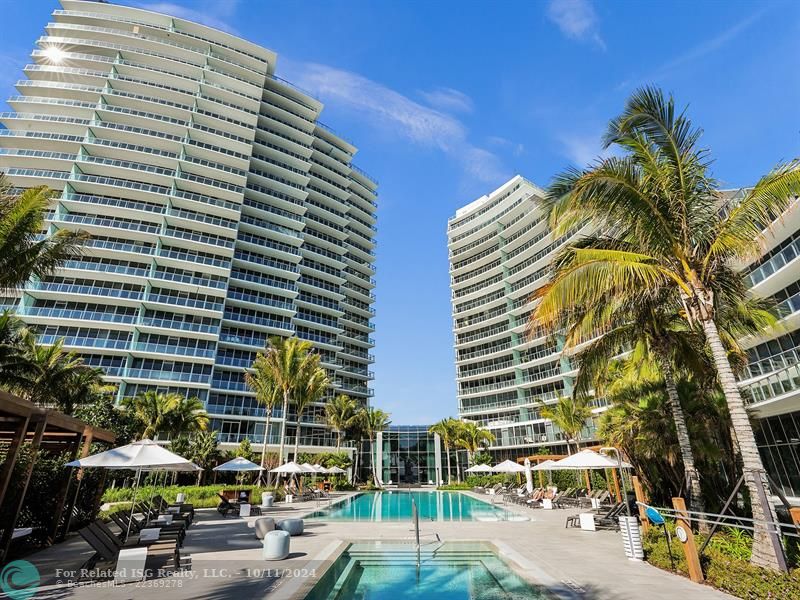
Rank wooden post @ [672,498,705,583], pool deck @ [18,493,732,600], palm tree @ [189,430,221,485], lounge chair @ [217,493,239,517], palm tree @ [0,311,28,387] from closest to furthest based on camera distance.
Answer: pool deck @ [18,493,732,600] → wooden post @ [672,498,705,583] → lounge chair @ [217,493,239,517] → palm tree @ [0,311,28,387] → palm tree @ [189,430,221,485]

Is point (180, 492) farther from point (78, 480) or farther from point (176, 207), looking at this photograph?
point (176, 207)

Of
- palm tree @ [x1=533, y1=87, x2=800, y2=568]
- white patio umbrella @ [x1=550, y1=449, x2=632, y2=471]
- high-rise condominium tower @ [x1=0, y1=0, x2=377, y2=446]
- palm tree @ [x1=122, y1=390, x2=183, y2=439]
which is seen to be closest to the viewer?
palm tree @ [x1=533, y1=87, x2=800, y2=568]

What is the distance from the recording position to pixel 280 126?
63.2m

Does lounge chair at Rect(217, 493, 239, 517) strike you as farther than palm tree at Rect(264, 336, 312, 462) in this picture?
No

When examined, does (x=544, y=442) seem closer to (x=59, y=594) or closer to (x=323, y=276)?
(x=323, y=276)

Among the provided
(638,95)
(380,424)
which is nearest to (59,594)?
(638,95)

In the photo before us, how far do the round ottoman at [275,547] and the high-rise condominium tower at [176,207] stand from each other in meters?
37.1

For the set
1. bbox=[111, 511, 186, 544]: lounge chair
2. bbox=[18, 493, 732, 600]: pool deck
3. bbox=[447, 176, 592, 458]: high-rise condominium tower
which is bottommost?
bbox=[18, 493, 732, 600]: pool deck

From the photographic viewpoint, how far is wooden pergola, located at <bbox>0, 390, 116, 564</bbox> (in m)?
9.12

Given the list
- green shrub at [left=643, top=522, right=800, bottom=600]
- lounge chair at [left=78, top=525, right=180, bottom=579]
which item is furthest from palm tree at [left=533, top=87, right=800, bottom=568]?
lounge chair at [left=78, top=525, right=180, bottom=579]

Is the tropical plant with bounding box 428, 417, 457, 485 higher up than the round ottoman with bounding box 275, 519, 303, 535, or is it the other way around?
the tropical plant with bounding box 428, 417, 457, 485

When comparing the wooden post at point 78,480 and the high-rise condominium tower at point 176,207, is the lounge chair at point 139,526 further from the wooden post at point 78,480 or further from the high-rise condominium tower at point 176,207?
the high-rise condominium tower at point 176,207

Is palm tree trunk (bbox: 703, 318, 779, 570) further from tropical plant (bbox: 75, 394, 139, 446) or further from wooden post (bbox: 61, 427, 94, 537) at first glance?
tropical plant (bbox: 75, 394, 139, 446)

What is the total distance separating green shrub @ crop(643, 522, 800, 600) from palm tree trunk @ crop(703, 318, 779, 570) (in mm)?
292
